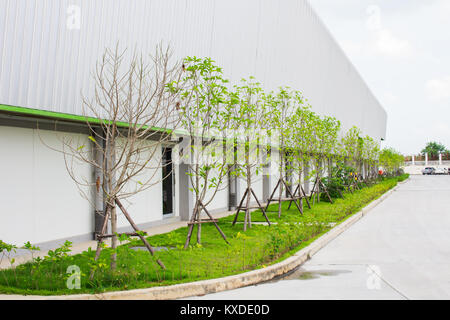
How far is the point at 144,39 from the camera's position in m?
13.2

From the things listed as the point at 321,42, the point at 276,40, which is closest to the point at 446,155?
the point at 321,42

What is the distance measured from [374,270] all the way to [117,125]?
23.7 feet

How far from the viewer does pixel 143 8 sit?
514 inches

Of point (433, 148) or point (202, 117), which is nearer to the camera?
point (202, 117)

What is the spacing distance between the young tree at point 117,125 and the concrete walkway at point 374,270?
2.42 meters

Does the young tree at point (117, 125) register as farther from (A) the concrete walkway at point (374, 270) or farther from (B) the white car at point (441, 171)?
(B) the white car at point (441, 171)

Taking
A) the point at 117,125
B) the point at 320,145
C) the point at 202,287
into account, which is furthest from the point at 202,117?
the point at 320,145

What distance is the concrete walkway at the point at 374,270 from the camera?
7.14m

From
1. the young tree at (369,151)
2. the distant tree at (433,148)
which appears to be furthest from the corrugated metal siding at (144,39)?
the distant tree at (433,148)

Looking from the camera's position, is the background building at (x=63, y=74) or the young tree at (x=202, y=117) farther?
the young tree at (x=202, y=117)

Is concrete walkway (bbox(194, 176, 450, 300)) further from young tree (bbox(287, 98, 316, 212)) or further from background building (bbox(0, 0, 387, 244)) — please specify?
background building (bbox(0, 0, 387, 244))

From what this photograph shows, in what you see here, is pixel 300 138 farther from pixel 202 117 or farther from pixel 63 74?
pixel 63 74

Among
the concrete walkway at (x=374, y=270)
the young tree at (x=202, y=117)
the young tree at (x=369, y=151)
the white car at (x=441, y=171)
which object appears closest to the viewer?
the concrete walkway at (x=374, y=270)

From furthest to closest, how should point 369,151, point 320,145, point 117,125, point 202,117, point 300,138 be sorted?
point 369,151 < point 320,145 < point 300,138 < point 117,125 < point 202,117
